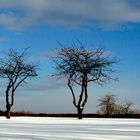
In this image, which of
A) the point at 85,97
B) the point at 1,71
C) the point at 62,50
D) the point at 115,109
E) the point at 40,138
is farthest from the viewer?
the point at 115,109

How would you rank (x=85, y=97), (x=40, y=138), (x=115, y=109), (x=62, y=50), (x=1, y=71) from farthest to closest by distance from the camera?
(x=115, y=109), (x=1, y=71), (x=62, y=50), (x=85, y=97), (x=40, y=138)

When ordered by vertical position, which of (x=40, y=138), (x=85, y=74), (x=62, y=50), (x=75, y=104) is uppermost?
(x=62, y=50)

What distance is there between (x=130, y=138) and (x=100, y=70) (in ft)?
82.9

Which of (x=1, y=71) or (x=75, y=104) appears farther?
(x=1, y=71)

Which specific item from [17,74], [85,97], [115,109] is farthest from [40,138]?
[115,109]

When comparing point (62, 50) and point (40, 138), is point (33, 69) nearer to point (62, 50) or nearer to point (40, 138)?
point (62, 50)

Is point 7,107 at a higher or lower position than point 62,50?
lower

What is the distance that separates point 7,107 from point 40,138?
1097 inches

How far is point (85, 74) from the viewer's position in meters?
35.5

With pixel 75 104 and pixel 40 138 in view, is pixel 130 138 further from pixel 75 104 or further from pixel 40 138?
pixel 75 104

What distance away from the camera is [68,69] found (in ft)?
120

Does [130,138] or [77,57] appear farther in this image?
[77,57]

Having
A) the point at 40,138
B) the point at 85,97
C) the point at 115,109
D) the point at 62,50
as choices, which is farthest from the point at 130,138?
the point at 115,109

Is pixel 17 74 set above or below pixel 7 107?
above
